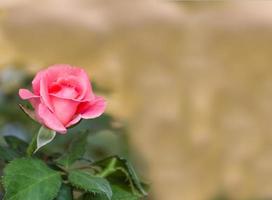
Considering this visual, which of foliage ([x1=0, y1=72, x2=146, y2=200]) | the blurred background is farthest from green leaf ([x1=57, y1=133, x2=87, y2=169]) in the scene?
the blurred background

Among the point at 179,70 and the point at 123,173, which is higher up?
the point at 123,173

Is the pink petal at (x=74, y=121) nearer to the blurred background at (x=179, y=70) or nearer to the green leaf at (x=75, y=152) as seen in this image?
the green leaf at (x=75, y=152)

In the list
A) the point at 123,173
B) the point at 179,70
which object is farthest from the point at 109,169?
the point at 179,70

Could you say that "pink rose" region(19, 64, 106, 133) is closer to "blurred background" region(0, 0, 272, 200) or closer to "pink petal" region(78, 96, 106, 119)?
"pink petal" region(78, 96, 106, 119)

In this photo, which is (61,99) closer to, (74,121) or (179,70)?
(74,121)

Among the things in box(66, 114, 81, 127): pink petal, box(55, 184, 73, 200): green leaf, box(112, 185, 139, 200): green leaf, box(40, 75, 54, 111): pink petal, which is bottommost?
box(112, 185, 139, 200): green leaf

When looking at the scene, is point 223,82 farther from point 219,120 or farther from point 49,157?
point 49,157

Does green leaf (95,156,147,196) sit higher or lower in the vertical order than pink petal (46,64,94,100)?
lower
